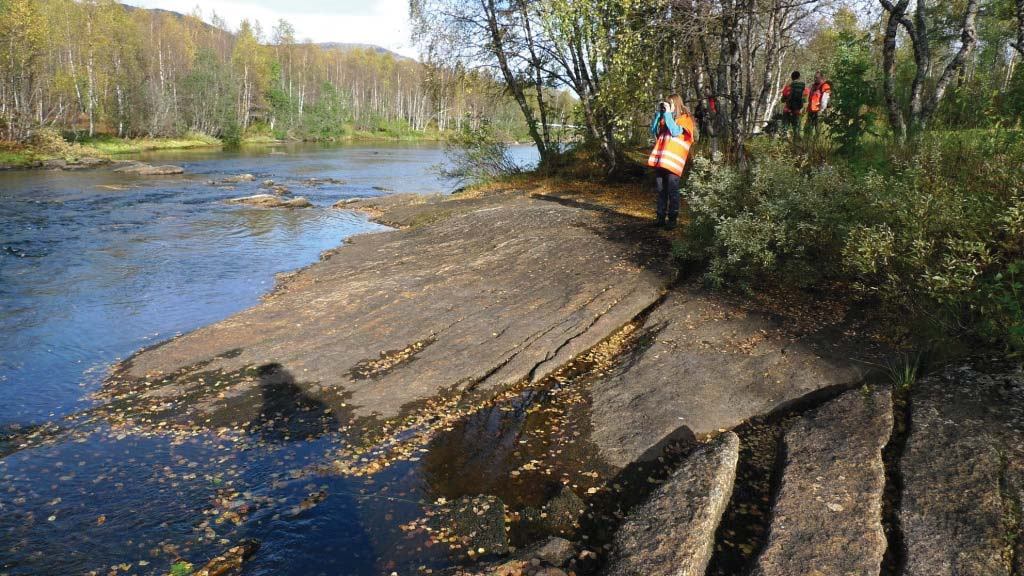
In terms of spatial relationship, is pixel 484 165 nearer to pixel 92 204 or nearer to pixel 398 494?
pixel 92 204

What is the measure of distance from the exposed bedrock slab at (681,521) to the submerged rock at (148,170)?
36.8 metres

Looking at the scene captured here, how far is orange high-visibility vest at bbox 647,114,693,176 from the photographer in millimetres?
11094

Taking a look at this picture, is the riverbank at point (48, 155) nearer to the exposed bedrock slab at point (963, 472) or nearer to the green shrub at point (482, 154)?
the green shrub at point (482, 154)

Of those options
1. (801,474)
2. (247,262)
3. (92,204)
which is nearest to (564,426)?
(801,474)

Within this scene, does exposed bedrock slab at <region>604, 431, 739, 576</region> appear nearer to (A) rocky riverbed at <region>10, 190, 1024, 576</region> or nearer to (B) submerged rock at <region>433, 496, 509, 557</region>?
(A) rocky riverbed at <region>10, 190, 1024, 576</region>

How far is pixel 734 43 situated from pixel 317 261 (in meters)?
10.1

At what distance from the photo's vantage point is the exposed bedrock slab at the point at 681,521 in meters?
4.05

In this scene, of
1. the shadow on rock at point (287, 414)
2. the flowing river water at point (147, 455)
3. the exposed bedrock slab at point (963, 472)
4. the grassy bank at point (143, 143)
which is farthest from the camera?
the grassy bank at point (143, 143)

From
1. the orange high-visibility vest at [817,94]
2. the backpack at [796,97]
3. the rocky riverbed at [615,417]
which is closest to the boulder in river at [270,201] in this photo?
the rocky riverbed at [615,417]

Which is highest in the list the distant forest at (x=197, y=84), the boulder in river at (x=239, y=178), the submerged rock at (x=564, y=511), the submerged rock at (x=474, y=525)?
the distant forest at (x=197, y=84)

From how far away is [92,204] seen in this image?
23.4m

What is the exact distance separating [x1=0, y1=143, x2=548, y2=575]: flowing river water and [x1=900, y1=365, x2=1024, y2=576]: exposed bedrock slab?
323 centimetres

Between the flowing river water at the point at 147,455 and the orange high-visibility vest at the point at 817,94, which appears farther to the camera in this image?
the orange high-visibility vest at the point at 817,94

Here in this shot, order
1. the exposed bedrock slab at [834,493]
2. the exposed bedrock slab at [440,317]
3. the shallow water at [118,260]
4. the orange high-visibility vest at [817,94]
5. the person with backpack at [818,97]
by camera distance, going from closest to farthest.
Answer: the exposed bedrock slab at [834,493] → the exposed bedrock slab at [440,317] → the shallow water at [118,260] → the person with backpack at [818,97] → the orange high-visibility vest at [817,94]
